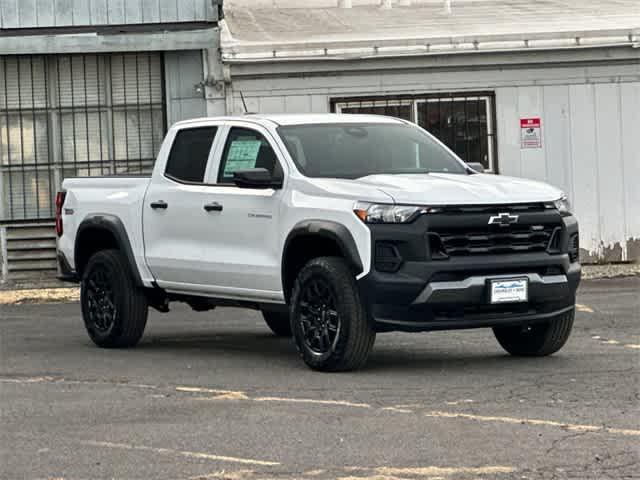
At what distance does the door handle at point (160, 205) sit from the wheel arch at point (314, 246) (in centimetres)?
158

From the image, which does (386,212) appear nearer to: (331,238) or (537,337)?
(331,238)

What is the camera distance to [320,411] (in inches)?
348

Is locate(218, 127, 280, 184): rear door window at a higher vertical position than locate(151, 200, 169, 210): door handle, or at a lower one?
higher

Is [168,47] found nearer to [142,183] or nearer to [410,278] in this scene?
[142,183]

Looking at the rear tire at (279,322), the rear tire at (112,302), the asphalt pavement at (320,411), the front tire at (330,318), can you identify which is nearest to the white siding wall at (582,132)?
the asphalt pavement at (320,411)

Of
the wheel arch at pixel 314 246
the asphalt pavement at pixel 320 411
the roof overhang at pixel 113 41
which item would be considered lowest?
the asphalt pavement at pixel 320 411

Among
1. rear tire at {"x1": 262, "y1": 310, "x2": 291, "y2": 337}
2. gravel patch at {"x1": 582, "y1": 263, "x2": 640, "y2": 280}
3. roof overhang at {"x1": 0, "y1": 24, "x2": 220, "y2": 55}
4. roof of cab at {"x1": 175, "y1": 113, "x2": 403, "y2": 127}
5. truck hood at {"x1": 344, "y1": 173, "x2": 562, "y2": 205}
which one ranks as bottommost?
gravel patch at {"x1": 582, "y1": 263, "x2": 640, "y2": 280}

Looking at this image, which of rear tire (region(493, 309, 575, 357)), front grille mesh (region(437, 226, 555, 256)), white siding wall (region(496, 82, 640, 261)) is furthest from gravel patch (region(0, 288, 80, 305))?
front grille mesh (region(437, 226, 555, 256))

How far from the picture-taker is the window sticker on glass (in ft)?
37.9

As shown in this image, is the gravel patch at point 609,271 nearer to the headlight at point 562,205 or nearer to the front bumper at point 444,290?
the headlight at point 562,205

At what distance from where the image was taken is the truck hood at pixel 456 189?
10.2m

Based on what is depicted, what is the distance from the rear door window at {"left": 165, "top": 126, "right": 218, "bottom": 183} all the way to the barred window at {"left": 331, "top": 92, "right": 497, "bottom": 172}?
7.96m

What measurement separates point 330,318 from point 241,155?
181 centimetres

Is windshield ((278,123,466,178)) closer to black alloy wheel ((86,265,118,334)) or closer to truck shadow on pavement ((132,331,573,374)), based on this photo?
truck shadow on pavement ((132,331,573,374))
